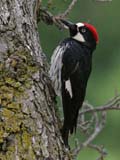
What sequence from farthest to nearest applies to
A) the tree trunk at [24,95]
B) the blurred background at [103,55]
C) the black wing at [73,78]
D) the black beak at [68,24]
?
1. the blurred background at [103,55]
2. the black beak at [68,24]
3. the black wing at [73,78]
4. the tree trunk at [24,95]

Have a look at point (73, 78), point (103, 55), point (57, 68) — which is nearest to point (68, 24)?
point (57, 68)

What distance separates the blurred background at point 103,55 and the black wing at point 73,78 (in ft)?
13.3

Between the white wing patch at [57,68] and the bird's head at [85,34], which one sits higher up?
Answer: the bird's head at [85,34]

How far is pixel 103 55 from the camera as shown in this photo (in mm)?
14273

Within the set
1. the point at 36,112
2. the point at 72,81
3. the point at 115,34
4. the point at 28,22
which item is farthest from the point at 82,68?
the point at 115,34

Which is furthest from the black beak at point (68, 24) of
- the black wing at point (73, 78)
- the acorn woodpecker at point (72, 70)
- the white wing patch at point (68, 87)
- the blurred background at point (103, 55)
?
the blurred background at point (103, 55)

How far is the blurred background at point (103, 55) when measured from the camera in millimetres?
11109

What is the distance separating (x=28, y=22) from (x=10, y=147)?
938 millimetres

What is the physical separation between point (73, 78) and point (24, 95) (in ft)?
2.63

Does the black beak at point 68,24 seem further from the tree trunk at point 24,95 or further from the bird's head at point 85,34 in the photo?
the tree trunk at point 24,95

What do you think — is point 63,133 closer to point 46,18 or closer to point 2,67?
point 2,67

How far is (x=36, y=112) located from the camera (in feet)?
14.4

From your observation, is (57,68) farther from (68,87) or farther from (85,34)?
(85,34)

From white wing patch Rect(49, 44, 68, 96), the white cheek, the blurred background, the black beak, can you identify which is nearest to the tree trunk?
white wing patch Rect(49, 44, 68, 96)
